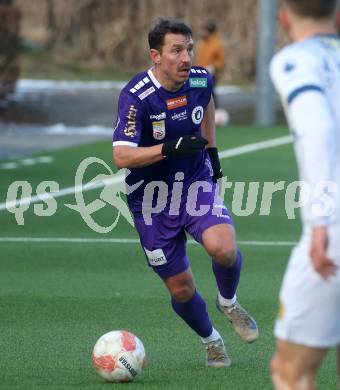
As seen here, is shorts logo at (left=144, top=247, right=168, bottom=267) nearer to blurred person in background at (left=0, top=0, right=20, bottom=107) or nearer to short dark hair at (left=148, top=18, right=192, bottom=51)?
short dark hair at (left=148, top=18, right=192, bottom=51)

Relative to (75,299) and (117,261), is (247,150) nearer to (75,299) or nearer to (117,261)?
(117,261)

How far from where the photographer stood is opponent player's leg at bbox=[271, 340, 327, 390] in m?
5.51

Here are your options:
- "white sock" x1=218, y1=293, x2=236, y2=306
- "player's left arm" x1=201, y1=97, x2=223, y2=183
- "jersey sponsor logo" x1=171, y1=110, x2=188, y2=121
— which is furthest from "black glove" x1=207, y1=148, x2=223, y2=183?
"white sock" x1=218, y1=293, x2=236, y2=306

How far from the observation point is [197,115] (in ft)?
29.0

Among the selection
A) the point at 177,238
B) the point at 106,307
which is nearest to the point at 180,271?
the point at 177,238

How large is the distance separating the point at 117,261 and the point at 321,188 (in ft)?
24.3

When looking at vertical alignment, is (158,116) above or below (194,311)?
above

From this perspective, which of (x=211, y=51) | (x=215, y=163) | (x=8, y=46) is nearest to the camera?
(x=215, y=163)

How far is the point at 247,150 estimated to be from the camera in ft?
78.4

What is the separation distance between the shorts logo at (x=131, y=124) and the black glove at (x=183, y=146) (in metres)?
0.31

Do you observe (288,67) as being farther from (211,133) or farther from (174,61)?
(211,133)

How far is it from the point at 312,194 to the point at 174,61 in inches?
129

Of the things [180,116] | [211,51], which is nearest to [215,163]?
[180,116]

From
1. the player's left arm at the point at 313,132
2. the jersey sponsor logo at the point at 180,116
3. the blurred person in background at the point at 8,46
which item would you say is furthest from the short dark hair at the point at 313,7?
the blurred person in background at the point at 8,46
